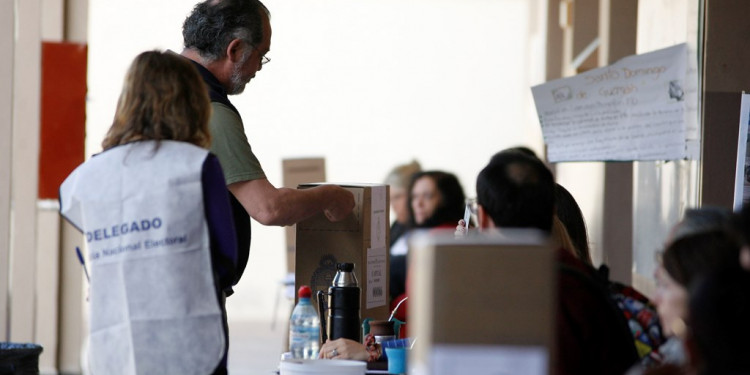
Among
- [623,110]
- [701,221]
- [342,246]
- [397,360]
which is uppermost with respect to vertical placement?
[623,110]

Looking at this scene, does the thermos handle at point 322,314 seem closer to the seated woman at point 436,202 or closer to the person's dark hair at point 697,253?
the person's dark hair at point 697,253

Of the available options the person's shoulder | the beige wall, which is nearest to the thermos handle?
the person's shoulder

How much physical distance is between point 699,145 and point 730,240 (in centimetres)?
215

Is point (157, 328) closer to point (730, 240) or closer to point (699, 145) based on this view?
point (730, 240)

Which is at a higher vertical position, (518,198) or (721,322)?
(518,198)

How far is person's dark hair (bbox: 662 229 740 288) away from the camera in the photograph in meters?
1.67

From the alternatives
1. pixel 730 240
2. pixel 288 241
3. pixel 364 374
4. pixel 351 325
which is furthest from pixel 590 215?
pixel 730 240

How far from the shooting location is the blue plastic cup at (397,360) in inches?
97.8

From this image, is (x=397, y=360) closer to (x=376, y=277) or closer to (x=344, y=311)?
(x=344, y=311)

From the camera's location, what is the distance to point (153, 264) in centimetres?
218

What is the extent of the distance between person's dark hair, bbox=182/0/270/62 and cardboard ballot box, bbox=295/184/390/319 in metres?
0.46

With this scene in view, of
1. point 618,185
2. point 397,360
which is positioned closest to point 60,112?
point 618,185

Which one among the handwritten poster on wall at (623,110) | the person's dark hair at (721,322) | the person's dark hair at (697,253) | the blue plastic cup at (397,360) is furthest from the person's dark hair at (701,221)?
the handwritten poster on wall at (623,110)

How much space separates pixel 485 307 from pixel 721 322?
12.2 inches
